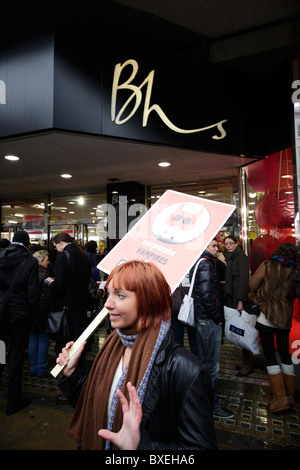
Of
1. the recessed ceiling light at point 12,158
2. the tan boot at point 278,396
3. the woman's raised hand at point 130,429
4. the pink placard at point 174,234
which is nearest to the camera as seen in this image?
the woman's raised hand at point 130,429

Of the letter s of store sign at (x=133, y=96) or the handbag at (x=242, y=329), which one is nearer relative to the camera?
the handbag at (x=242, y=329)

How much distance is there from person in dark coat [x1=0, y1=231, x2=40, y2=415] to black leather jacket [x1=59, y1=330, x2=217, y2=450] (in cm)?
262

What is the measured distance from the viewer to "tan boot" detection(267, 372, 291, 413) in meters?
3.19

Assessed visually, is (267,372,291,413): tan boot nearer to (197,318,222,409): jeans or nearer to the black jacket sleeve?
(197,318,222,409): jeans

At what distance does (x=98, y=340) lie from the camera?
18.7ft

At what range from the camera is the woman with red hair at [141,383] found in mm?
1070

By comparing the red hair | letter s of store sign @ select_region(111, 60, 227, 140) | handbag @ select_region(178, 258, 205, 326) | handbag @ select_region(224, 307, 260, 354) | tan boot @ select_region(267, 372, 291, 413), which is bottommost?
tan boot @ select_region(267, 372, 291, 413)

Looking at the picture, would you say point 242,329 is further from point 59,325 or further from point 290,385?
Result: point 59,325

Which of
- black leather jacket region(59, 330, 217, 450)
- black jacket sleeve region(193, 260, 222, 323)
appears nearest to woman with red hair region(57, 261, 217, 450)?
black leather jacket region(59, 330, 217, 450)

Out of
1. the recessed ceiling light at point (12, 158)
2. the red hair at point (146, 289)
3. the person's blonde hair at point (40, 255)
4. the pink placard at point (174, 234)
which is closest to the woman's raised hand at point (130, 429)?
the red hair at point (146, 289)

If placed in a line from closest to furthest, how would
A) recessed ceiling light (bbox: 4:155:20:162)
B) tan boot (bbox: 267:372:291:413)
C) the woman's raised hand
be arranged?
the woman's raised hand → tan boot (bbox: 267:372:291:413) → recessed ceiling light (bbox: 4:155:20:162)

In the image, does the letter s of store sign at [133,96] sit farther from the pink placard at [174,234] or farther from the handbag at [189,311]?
the pink placard at [174,234]

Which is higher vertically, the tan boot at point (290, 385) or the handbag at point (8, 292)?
the handbag at point (8, 292)
